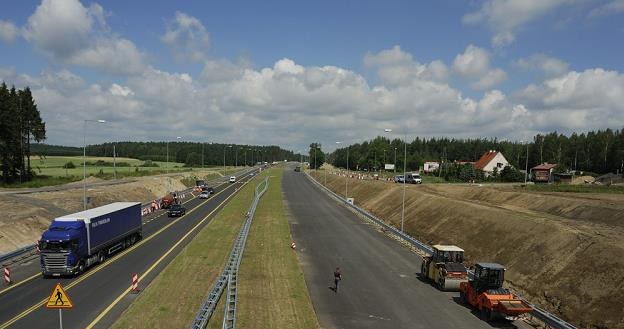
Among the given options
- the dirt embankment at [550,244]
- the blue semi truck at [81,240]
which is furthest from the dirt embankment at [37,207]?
the dirt embankment at [550,244]

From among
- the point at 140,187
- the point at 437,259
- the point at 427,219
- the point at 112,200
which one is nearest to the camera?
the point at 437,259

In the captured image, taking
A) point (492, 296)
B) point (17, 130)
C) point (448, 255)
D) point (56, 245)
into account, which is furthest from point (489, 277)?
point (17, 130)

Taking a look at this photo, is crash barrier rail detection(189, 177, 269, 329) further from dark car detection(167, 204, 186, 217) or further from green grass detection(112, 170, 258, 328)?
dark car detection(167, 204, 186, 217)

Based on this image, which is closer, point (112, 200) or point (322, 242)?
point (322, 242)

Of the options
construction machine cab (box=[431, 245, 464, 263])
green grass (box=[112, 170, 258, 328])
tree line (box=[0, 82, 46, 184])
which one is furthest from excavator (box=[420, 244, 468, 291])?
Answer: tree line (box=[0, 82, 46, 184])

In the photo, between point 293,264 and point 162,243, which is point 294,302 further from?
point 162,243

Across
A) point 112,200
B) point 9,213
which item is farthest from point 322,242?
point 112,200

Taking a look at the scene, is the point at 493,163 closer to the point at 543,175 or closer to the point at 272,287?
the point at 543,175
